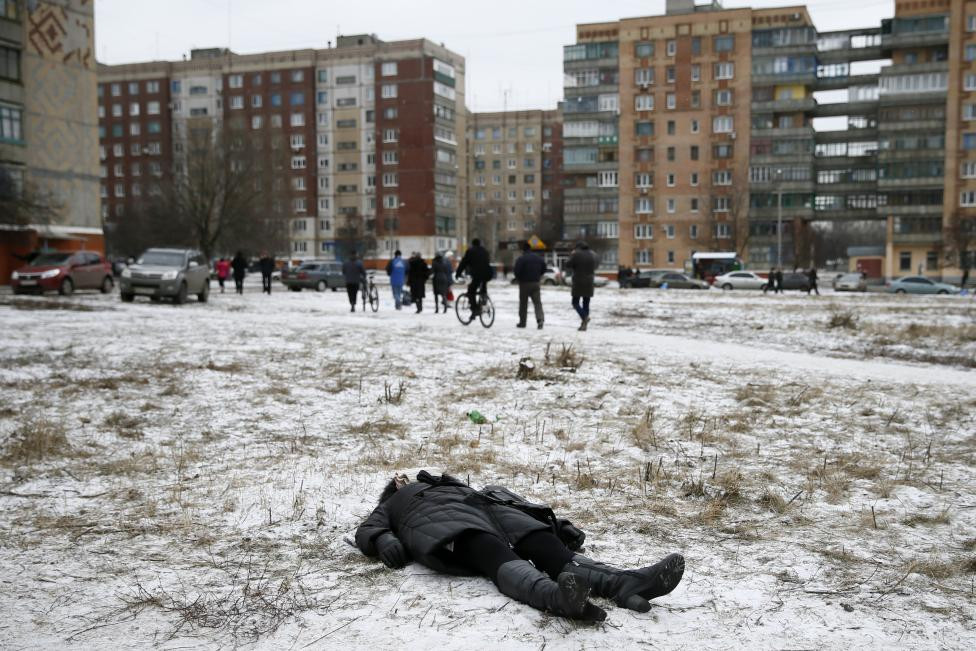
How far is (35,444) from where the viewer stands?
21.9 feet

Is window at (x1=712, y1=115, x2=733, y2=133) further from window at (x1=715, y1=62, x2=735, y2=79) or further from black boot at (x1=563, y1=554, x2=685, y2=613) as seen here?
black boot at (x1=563, y1=554, x2=685, y2=613)

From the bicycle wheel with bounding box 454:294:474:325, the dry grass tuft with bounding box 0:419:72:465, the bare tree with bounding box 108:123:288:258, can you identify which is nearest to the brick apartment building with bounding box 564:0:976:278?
the bare tree with bounding box 108:123:288:258

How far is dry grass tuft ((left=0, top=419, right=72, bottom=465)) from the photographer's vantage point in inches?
253

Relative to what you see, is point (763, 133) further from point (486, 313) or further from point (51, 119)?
point (486, 313)

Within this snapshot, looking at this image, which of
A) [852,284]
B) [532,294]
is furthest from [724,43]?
[532,294]

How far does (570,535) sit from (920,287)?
2130 inches

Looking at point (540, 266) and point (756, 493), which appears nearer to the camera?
point (756, 493)

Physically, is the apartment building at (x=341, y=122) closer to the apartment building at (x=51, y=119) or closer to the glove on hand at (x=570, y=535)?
the apartment building at (x=51, y=119)

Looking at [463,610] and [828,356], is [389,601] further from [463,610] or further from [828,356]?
[828,356]

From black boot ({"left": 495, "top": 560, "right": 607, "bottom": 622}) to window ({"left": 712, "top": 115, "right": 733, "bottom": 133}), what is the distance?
3446 inches

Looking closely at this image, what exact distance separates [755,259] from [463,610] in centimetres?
8447

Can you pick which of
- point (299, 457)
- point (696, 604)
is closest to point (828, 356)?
point (299, 457)

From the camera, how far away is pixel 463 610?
354 cm

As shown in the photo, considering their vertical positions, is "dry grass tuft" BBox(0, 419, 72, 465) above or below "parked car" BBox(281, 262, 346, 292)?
below
